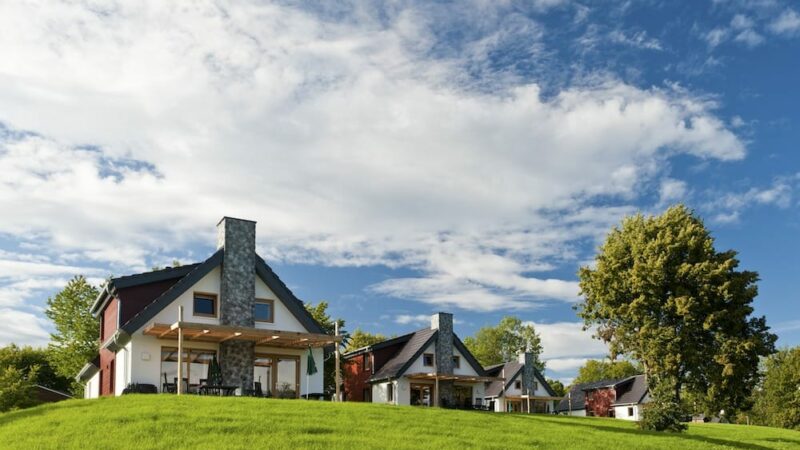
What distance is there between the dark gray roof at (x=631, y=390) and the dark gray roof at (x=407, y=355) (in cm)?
2433

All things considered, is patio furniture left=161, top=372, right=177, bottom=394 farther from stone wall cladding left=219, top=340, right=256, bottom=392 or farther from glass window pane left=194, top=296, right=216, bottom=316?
glass window pane left=194, top=296, right=216, bottom=316

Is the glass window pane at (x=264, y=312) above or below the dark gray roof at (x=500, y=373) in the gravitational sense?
above

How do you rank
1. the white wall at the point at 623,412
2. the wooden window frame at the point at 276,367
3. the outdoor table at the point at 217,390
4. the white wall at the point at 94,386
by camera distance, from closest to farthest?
the outdoor table at the point at 217,390 < the wooden window frame at the point at 276,367 < the white wall at the point at 94,386 < the white wall at the point at 623,412

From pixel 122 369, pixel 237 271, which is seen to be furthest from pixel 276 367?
pixel 122 369

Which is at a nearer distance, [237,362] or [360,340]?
[237,362]

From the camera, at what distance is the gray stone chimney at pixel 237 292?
29.3 m

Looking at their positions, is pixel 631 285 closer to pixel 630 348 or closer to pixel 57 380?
pixel 630 348

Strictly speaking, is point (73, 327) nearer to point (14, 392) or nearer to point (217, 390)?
point (14, 392)

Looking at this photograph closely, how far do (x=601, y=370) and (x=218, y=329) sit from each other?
6934 centimetres

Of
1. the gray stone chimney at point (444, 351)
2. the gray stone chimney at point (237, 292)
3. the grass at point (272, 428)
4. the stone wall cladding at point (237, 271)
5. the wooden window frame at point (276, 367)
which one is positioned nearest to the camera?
the grass at point (272, 428)

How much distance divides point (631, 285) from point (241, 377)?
2140cm

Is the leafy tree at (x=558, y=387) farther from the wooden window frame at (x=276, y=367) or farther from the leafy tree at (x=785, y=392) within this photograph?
the wooden window frame at (x=276, y=367)

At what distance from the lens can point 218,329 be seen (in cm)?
2661

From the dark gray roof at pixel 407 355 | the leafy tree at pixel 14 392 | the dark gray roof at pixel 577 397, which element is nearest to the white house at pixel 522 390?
the dark gray roof at pixel 577 397
